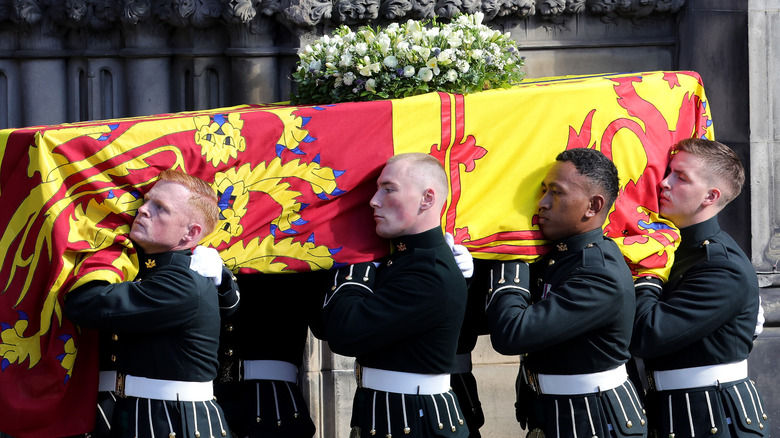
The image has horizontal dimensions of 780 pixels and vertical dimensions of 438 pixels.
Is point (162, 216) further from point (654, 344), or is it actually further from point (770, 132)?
point (770, 132)

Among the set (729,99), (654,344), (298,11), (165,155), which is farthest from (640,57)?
A: (165,155)

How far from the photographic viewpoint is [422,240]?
446 centimetres

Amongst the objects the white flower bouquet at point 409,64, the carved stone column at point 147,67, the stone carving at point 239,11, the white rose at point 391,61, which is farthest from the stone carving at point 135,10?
the white rose at point 391,61

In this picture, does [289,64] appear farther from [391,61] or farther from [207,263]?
[207,263]

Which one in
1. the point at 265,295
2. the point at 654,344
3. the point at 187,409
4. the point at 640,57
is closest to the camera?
the point at 187,409

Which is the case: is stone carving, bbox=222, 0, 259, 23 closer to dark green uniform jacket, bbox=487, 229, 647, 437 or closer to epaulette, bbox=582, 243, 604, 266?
dark green uniform jacket, bbox=487, 229, 647, 437

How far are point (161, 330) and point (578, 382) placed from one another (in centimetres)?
154

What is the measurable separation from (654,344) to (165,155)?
6.44ft

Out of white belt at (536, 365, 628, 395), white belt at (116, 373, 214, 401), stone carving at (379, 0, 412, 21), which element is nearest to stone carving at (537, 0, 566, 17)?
stone carving at (379, 0, 412, 21)

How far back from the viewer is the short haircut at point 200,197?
434 cm

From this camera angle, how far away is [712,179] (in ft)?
15.7

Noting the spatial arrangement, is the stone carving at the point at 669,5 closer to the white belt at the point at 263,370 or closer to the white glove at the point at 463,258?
the white glove at the point at 463,258

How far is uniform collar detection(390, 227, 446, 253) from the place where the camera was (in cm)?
446

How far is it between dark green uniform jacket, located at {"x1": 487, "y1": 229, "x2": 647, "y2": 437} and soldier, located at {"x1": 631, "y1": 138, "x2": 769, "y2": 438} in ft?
0.60
